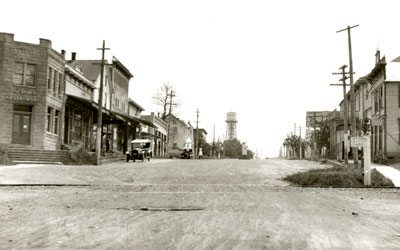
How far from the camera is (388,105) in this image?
38531 millimetres

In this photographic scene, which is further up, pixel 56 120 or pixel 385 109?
pixel 385 109

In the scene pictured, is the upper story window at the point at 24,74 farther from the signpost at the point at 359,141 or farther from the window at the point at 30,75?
the signpost at the point at 359,141

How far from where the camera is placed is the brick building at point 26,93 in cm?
3462

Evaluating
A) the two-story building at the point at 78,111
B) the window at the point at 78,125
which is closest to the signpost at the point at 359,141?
the two-story building at the point at 78,111

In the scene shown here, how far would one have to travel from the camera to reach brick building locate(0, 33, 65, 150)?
34625mm

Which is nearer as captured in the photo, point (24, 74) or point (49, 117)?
point (24, 74)

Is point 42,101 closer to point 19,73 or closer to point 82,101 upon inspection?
point 19,73

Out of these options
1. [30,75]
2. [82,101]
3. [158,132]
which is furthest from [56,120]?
[158,132]

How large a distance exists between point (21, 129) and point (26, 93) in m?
2.52

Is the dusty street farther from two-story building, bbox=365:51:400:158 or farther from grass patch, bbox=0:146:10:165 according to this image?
two-story building, bbox=365:51:400:158

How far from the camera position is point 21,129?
3556cm

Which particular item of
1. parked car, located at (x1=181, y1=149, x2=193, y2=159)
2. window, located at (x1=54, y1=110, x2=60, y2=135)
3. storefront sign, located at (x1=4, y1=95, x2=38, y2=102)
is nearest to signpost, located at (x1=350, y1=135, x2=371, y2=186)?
storefront sign, located at (x1=4, y1=95, x2=38, y2=102)

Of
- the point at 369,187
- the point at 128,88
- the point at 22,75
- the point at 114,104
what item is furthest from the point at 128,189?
the point at 128,88

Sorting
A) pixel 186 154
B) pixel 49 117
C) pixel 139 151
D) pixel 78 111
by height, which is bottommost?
pixel 186 154
